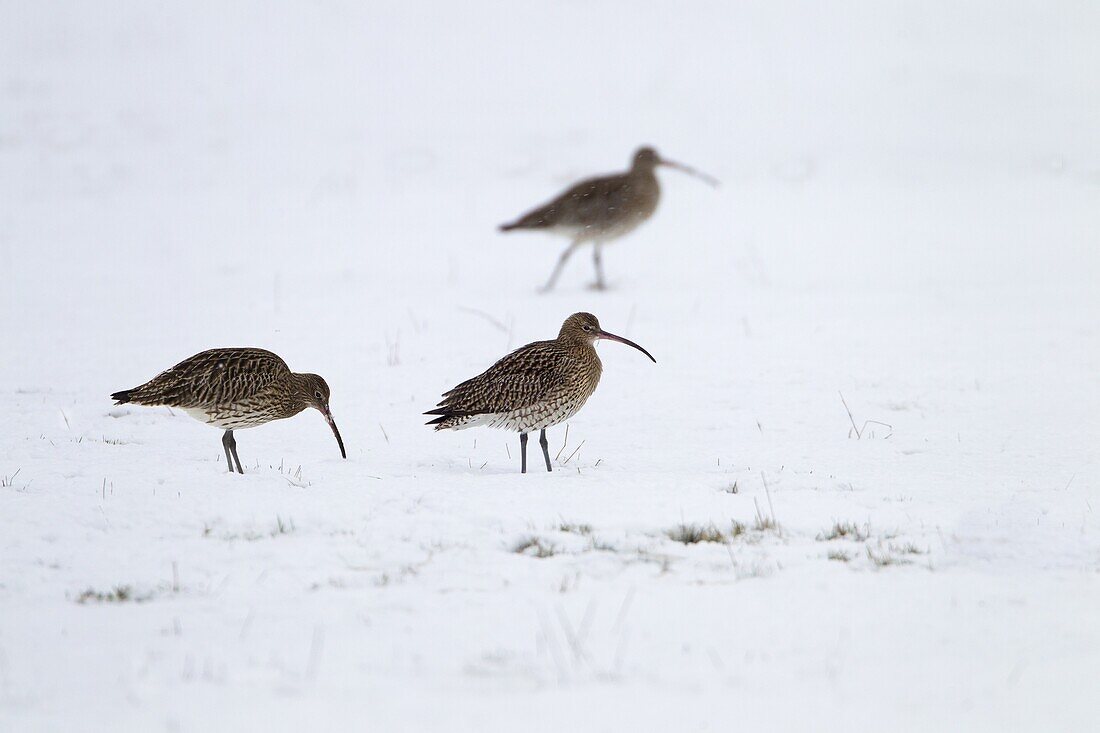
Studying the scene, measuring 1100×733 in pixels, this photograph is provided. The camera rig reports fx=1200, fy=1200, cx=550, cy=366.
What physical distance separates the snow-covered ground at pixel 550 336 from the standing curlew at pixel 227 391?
0.97 ft

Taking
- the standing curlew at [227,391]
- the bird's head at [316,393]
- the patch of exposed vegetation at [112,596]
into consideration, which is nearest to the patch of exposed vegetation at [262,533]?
the patch of exposed vegetation at [112,596]

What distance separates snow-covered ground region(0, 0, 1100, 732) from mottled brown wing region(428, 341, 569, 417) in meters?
0.43

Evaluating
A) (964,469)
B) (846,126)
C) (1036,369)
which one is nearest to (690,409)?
(964,469)

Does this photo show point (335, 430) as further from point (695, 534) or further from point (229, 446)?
point (695, 534)

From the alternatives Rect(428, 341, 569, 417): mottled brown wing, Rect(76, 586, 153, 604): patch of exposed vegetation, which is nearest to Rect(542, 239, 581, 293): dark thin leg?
Rect(428, 341, 569, 417): mottled brown wing

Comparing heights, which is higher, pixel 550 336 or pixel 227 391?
pixel 227 391

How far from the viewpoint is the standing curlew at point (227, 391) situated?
702cm

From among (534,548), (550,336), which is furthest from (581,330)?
(550,336)

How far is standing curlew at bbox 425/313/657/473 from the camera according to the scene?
278 inches

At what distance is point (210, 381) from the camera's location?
23.1 ft

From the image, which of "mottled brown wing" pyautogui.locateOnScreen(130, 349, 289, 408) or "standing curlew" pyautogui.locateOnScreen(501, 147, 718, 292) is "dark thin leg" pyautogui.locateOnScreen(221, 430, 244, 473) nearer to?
"mottled brown wing" pyautogui.locateOnScreen(130, 349, 289, 408)

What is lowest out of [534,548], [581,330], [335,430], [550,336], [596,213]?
[550,336]

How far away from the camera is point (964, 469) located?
22.8 feet

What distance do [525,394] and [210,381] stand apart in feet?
6.06
